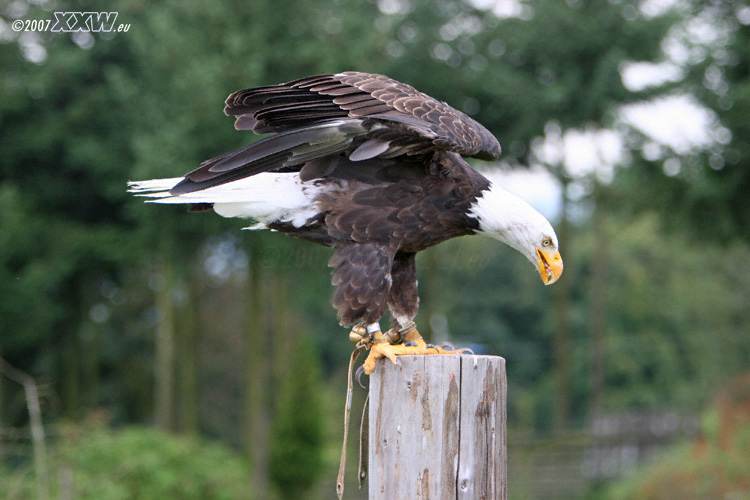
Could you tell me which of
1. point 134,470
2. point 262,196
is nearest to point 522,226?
point 262,196

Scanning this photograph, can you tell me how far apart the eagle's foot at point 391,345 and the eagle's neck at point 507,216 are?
0.59 metres

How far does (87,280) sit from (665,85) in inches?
449

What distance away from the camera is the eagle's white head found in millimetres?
3297

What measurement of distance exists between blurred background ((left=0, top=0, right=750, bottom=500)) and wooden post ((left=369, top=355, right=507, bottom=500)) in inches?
141

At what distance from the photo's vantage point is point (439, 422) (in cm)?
279

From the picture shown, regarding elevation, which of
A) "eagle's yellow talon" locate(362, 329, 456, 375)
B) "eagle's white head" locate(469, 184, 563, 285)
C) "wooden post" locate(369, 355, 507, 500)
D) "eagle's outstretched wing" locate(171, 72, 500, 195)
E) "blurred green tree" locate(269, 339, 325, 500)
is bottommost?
"blurred green tree" locate(269, 339, 325, 500)

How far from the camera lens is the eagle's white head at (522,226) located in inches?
130

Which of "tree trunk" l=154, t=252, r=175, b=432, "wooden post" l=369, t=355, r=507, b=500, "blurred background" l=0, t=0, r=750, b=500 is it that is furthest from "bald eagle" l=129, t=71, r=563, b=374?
"tree trunk" l=154, t=252, r=175, b=432

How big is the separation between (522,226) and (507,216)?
3.2 inches

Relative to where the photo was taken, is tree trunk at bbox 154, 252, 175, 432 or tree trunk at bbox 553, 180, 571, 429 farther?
tree trunk at bbox 553, 180, 571, 429

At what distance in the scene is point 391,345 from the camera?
3.18 m

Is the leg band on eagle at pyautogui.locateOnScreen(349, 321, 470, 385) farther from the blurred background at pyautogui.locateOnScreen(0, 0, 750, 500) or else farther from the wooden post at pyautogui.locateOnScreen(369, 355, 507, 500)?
the blurred background at pyautogui.locateOnScreen(0, 0, 750, 500)

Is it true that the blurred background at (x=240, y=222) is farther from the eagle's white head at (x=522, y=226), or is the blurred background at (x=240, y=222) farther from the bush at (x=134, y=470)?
the eagle's white head at (x=522, y=226)

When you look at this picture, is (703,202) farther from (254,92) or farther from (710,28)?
(254,92)
